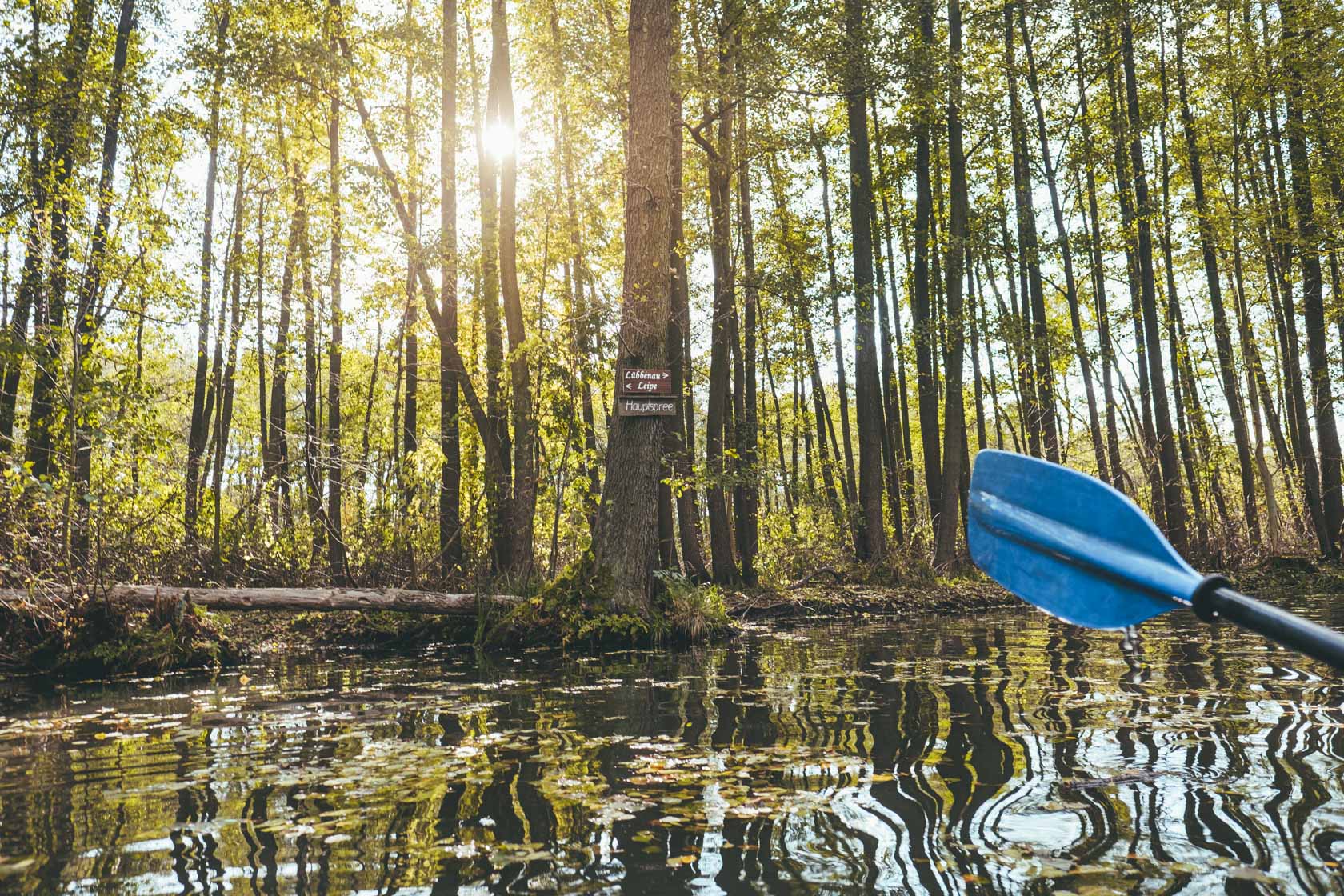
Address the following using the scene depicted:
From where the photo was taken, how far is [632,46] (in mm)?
9164

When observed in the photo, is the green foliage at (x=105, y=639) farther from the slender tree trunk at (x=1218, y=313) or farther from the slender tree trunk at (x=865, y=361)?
the slender tree trunk at (x=1218, y=313)

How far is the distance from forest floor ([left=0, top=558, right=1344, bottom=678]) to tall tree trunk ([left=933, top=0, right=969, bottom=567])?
0.89 m

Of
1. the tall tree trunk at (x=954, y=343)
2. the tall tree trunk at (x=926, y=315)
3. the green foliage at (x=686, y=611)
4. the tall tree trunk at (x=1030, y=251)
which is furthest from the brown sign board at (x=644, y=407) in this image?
the tall tree trunk at (x=1030, y=251)

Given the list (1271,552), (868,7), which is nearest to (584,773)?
(868,7)

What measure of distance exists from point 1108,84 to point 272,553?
63.3 ft

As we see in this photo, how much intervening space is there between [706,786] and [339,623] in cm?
801

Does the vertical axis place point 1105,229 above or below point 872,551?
above

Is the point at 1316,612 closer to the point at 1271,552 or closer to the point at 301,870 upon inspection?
the point at 1271,552

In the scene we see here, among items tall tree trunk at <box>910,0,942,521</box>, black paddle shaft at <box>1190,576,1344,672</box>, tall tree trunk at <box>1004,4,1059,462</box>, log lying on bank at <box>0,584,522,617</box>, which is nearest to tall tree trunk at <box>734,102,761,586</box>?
tall tree trunk at <box>910,0,942,521</box>

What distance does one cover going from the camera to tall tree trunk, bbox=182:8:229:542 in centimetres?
1145

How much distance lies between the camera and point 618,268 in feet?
55.1

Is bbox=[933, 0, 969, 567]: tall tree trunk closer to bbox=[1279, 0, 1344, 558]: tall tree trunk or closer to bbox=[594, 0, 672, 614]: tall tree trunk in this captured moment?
bbox=[1279, 0, 1344, 558]: tall tree trunk

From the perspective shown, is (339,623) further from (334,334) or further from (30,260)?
(334,334)

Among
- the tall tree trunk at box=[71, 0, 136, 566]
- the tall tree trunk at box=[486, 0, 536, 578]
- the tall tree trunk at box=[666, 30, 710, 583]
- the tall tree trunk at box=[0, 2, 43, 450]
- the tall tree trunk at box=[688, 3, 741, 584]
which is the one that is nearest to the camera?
the tall tree trunk at box=[71, 0, 136, 566]
